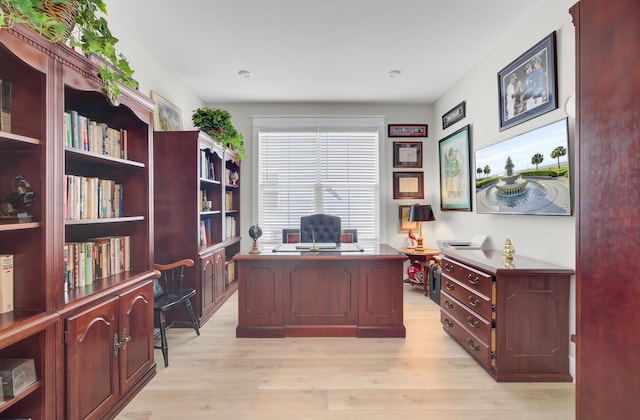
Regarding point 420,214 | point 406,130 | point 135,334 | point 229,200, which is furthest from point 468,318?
point 229,200

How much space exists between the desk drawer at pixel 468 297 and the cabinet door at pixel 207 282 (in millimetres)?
2449

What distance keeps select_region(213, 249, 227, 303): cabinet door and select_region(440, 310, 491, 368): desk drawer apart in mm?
2532

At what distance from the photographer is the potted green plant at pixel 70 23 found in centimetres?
121

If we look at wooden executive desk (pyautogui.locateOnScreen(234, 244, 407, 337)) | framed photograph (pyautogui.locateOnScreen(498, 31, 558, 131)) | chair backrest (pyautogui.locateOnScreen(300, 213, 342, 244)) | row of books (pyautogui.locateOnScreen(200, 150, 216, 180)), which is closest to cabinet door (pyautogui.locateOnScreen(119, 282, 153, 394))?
wooden executive desk (pyautogui.locateOnScreen(234, 244, 407, 337))

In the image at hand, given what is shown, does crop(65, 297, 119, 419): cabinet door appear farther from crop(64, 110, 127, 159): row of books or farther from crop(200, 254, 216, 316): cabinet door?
crop(200, 254, 216, 316): cabinet door

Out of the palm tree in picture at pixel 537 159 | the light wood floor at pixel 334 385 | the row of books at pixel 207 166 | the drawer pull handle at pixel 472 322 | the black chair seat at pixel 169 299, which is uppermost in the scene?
the row of books at pixel 207 166

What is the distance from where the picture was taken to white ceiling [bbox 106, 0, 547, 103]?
2.56 meters

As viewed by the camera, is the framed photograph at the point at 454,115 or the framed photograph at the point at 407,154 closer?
the framed photograph at the point at 454,115

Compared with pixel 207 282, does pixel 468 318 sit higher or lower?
lower

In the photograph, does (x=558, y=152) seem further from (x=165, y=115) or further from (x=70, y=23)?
(x=165, y=115)

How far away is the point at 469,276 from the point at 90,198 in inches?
107

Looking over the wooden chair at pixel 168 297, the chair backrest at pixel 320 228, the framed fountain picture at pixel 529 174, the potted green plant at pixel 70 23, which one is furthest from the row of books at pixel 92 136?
the framed fountain picture at pixel 529 174

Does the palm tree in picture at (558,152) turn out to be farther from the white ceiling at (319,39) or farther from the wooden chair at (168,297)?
the wooden chair at (168,297)

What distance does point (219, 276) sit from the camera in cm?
388
